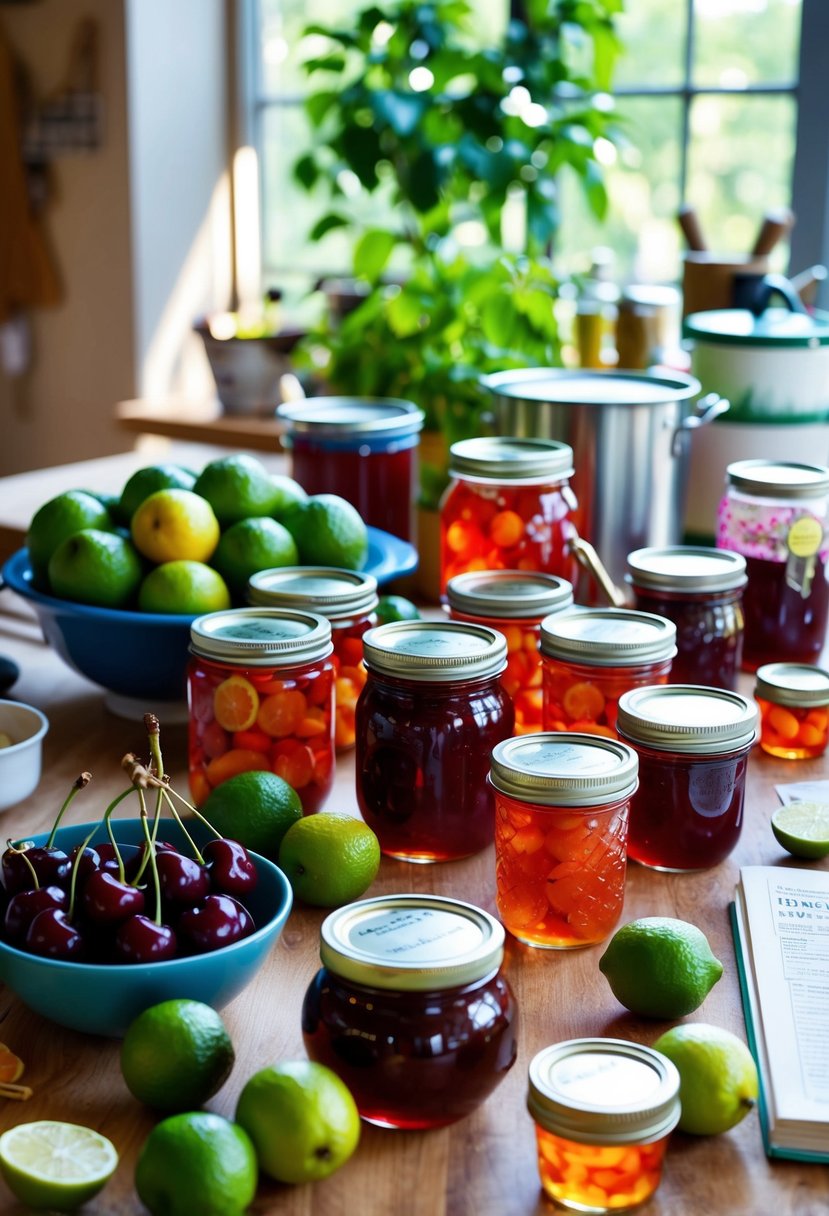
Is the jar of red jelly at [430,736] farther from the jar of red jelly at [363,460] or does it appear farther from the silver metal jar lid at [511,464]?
the jar of red jelly at [363,460]

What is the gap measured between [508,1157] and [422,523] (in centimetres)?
104

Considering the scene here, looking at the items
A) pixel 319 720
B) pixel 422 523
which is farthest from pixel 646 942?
pixel 422 523

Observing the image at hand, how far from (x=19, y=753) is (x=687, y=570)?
1.99ft

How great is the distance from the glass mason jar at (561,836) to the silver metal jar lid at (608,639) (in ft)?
0.44

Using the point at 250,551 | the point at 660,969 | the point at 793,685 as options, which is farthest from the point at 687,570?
the point at 660,969

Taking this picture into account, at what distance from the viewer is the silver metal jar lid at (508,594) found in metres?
1.16

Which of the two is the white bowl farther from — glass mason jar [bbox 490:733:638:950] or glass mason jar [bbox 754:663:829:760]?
glass mason jar [bbox 754:663:829:760]

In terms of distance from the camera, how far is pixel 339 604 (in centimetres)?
117

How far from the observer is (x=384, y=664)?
988mm

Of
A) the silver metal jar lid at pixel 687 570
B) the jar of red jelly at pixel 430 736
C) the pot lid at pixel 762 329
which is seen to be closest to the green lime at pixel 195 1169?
the jar of red jelly at pixel 430 736

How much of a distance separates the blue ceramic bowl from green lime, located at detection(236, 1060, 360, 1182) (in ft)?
0.32

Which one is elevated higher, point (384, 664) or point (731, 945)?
point (384, 664)

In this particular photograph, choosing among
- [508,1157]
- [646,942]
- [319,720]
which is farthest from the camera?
[319,720]

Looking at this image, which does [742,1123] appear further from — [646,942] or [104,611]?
[104,611]
